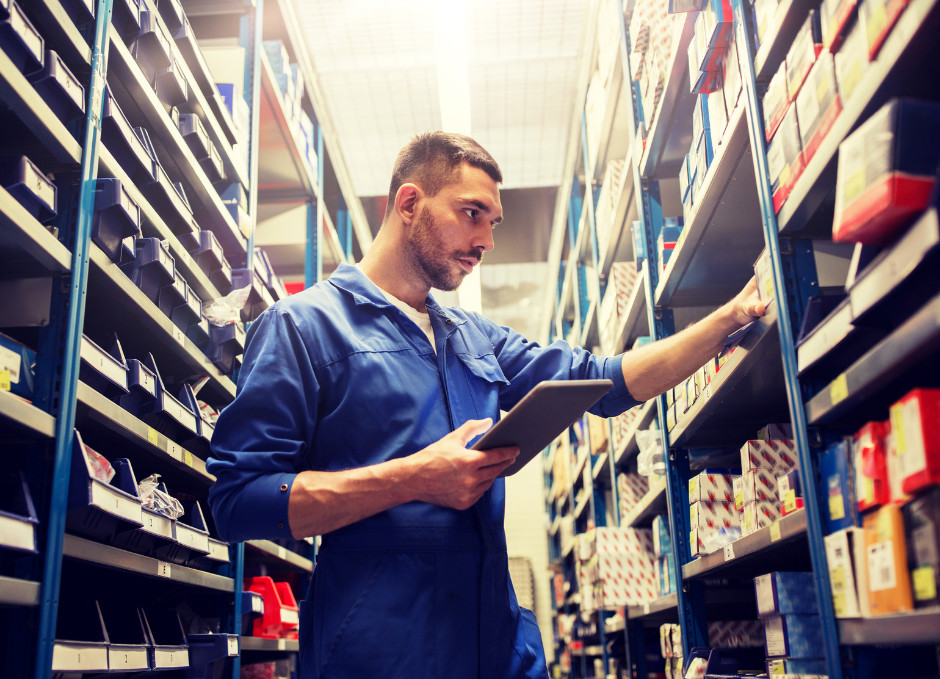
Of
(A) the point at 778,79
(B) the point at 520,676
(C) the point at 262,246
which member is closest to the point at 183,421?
(B) the point at 520,676

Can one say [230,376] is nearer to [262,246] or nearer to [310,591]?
[310,591]

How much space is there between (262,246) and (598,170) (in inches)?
87.9

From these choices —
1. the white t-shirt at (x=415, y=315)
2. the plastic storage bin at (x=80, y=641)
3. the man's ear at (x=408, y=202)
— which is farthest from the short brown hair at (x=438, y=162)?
the plastic storage bin at (x=80, y=641)

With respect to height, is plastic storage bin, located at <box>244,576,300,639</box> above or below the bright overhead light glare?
below

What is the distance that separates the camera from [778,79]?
67.1 inches

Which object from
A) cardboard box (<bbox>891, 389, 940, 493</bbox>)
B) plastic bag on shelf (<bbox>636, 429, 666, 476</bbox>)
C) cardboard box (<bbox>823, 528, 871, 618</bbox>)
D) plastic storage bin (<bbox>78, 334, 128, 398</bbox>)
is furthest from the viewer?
plastic bag on shelf (<bbox>636, 429, 666, 476</bbox>)

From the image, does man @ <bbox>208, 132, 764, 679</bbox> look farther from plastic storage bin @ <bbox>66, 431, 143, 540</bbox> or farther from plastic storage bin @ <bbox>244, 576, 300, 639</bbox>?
plastic storage bin @ <bbox>244, 576, 300, 639</bbox>

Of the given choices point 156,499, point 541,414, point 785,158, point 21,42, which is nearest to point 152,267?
point 156,499

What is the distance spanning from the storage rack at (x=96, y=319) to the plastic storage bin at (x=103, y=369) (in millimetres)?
45

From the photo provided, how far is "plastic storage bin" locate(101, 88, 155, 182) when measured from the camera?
80.0 inches

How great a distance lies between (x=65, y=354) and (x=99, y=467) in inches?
14.7

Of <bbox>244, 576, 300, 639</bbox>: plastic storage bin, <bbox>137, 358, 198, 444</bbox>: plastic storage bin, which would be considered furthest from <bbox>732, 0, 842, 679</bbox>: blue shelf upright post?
<bbox>244, 576, 300, 639</bbox>: plastic storage bin

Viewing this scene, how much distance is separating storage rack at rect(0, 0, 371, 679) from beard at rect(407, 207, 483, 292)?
2.60ft

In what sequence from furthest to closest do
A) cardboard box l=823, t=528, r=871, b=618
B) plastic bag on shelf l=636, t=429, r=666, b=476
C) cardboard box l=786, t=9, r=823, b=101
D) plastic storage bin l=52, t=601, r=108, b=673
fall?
plastic bag on shelf l=636, t=429, r=666, b=476
plastic storage bin l=52, t=601, r=108, b=673
cardboard box l=786, t=9, r=823, b=101
cardboard box l=823, t=528, r=871, b=618
